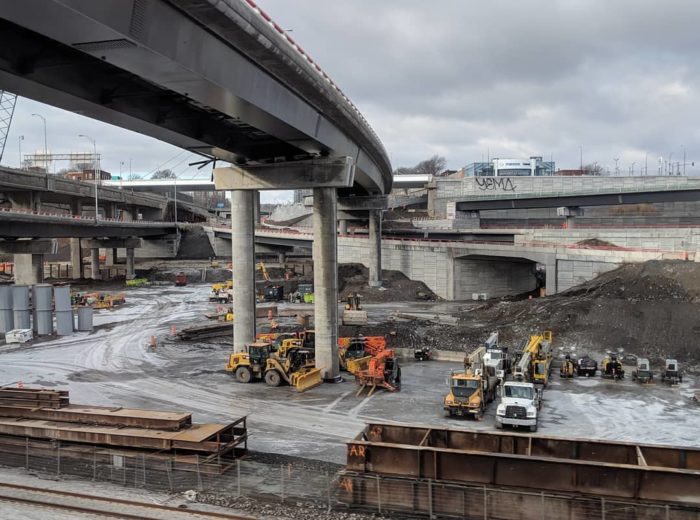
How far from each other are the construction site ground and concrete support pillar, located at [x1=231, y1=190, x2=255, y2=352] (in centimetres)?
263

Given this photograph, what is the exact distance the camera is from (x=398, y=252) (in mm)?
69438

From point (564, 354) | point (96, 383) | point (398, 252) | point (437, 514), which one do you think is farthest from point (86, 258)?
point (437, 514)

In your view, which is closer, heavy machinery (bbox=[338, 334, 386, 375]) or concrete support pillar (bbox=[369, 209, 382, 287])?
heavy machinery (bbox=[338, 334, 386, 375])

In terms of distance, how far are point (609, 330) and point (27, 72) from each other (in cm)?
3304

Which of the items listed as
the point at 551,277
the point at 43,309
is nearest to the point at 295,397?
the point at 43,309

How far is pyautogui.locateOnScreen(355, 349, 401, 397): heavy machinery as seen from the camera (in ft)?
86.3

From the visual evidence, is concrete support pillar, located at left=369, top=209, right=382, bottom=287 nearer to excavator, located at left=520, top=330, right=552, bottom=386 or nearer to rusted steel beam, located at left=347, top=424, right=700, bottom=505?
excavator, located at left=520, top=330, right=552, bottom=386

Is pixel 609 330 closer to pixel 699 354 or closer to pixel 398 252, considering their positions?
pixel 699 354

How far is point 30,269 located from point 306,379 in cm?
3953

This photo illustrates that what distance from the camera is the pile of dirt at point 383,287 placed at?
6258 cm

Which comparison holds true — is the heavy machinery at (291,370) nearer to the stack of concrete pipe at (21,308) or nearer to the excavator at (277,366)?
the excavator at (277,366)

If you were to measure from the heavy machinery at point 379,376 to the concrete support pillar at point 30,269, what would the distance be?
40.4 m

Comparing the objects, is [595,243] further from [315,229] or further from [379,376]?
[379,376]

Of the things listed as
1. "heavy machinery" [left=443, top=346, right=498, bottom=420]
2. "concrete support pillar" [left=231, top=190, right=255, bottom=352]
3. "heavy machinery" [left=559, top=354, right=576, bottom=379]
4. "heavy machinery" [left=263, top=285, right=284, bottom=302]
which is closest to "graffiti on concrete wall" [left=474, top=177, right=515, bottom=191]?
"heavy machinery" [left=263, top=285, right=284, bottom=302]
